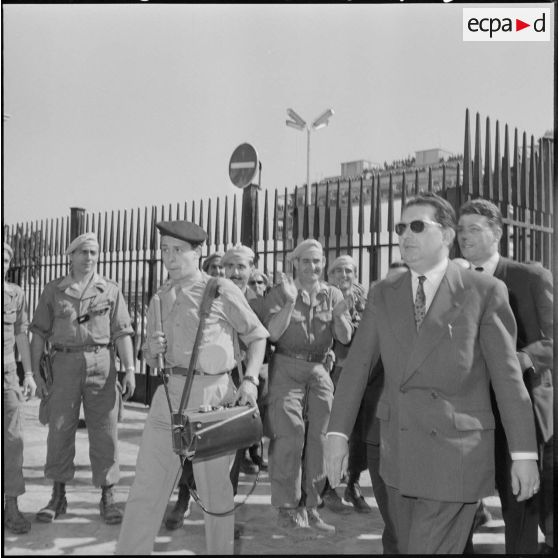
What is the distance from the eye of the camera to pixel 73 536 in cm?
443

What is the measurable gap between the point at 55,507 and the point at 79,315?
4.25 ft

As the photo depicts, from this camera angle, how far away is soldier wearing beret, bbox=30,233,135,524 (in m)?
4.91

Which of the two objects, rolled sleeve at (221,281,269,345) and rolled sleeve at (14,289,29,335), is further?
rolled sleeve at (14,289,29,335)

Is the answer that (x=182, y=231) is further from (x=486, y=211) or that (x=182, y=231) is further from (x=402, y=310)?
(x=486, y=211)

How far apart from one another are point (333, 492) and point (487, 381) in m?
2.67

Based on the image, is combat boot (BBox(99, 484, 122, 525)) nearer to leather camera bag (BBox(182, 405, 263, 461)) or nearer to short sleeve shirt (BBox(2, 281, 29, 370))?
short sleeve shirt (BBox(2, 281, 29, 370))

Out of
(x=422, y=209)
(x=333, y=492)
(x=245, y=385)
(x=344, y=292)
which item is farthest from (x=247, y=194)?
(x=422, y=209)

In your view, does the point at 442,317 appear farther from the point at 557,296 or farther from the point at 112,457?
the point at 112,457

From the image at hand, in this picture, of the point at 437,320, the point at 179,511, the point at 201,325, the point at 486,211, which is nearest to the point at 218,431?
the point at 201,325

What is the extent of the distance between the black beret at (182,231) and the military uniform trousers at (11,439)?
150cm

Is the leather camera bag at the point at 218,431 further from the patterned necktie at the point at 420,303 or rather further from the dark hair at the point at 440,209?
the dark hair at the point at 440,209

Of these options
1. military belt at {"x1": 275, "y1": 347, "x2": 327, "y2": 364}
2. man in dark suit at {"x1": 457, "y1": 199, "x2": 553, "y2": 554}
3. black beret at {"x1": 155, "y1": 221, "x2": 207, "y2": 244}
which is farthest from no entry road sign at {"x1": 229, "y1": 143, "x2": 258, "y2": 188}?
man in dark suit at {"x1": 457, "y1": 199, "x2": 553, "y2": 554}

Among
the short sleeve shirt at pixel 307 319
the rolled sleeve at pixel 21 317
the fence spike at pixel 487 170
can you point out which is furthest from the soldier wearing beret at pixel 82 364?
the fence spike at pixel 487 170

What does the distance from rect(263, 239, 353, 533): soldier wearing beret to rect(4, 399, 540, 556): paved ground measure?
0.72ft
